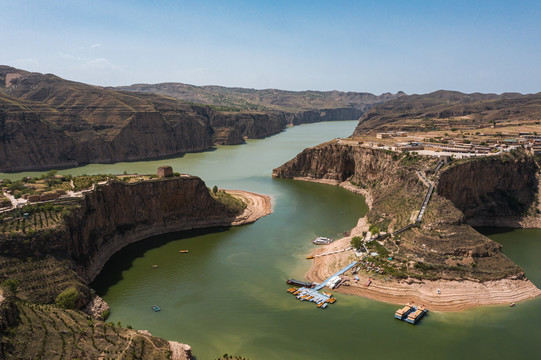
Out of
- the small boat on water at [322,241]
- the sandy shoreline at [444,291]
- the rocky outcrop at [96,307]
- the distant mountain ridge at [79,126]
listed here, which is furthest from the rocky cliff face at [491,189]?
the distant mountain ridge at [79,126]

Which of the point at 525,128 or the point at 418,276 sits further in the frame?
the point at 525,128

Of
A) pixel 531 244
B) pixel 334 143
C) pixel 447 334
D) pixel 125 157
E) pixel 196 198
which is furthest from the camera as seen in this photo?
pixel 125 157

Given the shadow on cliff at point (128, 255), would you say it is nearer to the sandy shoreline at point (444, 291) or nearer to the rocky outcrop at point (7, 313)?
the rocky outcrop at point (7, 313)

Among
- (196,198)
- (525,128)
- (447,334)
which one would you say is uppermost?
(525,128)

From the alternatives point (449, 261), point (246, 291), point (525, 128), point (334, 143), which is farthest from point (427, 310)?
point (525, 128)

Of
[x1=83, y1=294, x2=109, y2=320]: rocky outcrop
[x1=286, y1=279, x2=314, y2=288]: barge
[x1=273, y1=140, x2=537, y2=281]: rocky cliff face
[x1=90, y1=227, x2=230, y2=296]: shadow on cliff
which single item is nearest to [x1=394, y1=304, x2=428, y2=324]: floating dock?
[x1=273, y1=140, x2=537, y2=281]: rocky cliff face

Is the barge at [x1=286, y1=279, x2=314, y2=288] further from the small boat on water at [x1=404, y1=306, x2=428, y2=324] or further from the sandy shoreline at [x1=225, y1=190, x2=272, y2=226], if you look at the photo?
the sandy shoreline at [x1=225, y1=190, x2=272, y2=226]

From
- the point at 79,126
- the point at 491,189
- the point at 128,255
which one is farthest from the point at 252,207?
the point at 79,126

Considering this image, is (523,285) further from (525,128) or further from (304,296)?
(525,128)
